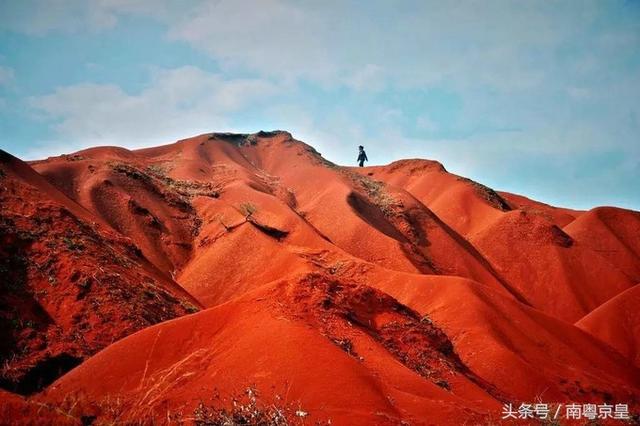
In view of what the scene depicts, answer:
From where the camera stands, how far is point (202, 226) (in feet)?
122

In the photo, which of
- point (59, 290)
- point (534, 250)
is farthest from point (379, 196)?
point (59, 290)

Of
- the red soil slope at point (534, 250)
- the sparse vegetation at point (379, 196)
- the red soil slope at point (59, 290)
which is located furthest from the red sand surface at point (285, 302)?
the sparse vegetation at point (379, 196)

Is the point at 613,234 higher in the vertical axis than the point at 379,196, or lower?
higher

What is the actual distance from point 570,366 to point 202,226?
26.0m

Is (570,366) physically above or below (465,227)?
below

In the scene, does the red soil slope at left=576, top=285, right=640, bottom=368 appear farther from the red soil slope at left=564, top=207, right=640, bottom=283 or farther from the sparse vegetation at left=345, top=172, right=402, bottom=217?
the sparse vegetation at left=345, top=172, right=402, bottom=217

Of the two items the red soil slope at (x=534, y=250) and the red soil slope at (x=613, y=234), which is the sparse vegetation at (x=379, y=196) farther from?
the red soil slope at (x=613, y=234)

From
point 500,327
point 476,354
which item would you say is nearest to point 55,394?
point 476,354

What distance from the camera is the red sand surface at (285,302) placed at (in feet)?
33.2

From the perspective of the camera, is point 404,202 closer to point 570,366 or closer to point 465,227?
point 465,227

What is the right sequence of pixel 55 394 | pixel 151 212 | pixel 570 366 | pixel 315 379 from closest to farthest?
pixel 315 379
pixel 55 394
pixel 570 366
pixel 151 212

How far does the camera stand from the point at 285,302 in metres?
13.9

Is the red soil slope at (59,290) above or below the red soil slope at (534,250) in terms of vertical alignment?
below

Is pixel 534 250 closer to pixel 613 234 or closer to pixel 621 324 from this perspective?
pixel 613 234
